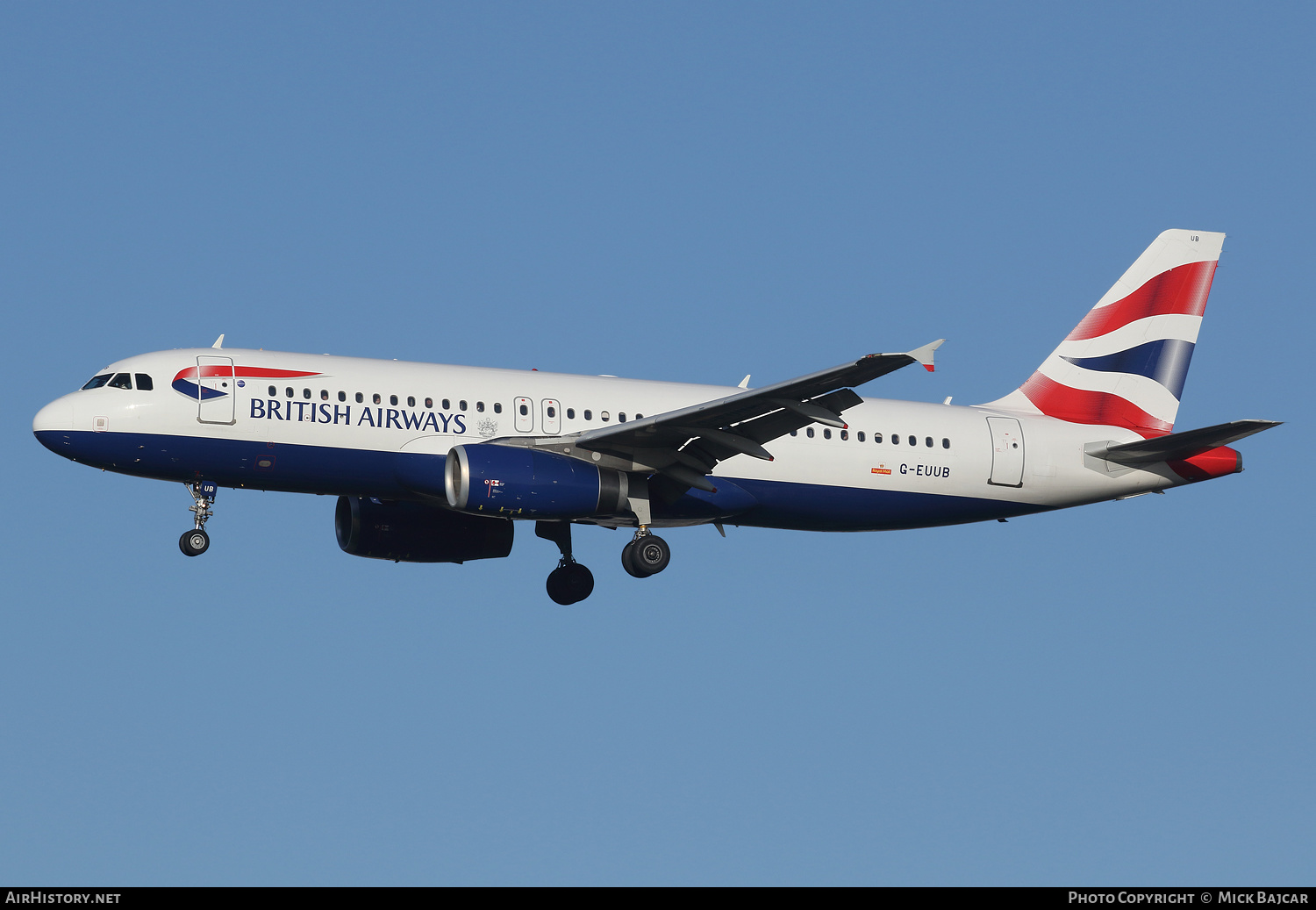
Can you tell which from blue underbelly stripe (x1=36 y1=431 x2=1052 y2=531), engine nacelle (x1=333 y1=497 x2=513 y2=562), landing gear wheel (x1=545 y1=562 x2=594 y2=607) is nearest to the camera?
blue underbelly stripe (x1=36 y1=431 x2=1052 y2=531)

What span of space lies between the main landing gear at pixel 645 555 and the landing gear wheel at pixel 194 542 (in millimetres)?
9139

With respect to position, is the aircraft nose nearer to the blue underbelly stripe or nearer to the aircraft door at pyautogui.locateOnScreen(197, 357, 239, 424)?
the blue underbelly stripe

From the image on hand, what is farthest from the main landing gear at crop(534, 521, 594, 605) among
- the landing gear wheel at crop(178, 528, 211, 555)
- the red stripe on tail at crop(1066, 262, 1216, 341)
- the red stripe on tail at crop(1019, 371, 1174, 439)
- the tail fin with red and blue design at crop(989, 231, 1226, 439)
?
the red stripe on tail at crop(1066, 262, 1216, 341)

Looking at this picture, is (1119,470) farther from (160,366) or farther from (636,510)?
(160,366)

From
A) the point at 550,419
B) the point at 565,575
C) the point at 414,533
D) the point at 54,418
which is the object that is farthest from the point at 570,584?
the point at 54,418

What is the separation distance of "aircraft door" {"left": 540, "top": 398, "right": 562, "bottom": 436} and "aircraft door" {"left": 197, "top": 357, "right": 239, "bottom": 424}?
6536 millimetres

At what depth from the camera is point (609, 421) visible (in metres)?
37.3

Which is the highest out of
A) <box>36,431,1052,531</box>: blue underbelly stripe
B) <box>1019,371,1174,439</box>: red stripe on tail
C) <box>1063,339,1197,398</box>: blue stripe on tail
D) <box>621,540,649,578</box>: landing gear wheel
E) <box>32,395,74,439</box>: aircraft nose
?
<box>1063,339,1197,398</box>: blue stripe on tail

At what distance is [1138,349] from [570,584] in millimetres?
15624

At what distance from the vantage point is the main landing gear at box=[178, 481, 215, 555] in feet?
117

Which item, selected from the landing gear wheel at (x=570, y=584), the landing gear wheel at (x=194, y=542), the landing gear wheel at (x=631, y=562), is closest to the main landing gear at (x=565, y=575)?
the landing gear wheel at (x=570, y=584)

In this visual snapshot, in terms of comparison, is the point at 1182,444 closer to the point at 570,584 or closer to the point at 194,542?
the point at 570,584

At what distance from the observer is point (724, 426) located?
3522 cm

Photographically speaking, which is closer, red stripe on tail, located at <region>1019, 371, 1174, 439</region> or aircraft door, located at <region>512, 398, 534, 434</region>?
aircraft door, located at <region>512, 398, 534, 434</region>
